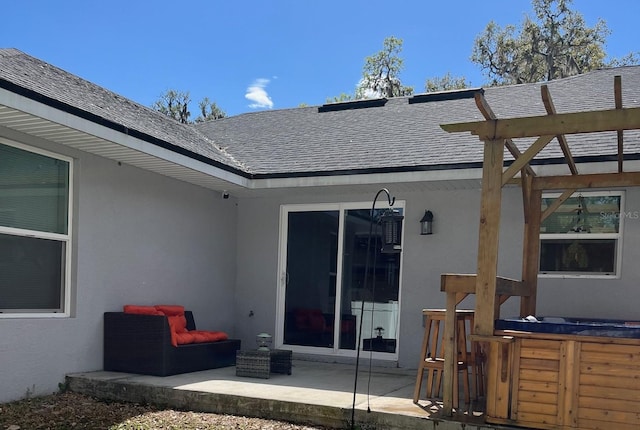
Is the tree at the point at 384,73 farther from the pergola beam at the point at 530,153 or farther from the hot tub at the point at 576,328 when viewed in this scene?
the hot tub at the point at 576,328

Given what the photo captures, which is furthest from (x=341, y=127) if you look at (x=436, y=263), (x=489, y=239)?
(x=489, y=239)

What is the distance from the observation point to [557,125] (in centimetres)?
442

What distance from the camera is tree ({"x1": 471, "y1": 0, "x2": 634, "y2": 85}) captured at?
23.4 metres

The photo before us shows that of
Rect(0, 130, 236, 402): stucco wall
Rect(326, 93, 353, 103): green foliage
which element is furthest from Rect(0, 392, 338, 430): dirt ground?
Rect(326, 93, 353, 103): green foliage

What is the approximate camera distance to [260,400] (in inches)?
210

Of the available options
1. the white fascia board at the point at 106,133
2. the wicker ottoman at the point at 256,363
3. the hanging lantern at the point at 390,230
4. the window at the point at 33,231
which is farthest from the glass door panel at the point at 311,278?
the window at the point at 33,231

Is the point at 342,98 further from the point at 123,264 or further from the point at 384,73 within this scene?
the point at 123,264

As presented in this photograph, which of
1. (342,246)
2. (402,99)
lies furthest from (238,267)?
(402,99)

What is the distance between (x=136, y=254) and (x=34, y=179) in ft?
5.39

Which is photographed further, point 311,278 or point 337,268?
point 311,278

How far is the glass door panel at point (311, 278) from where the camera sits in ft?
27.2

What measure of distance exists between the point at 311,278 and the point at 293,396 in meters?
3.08

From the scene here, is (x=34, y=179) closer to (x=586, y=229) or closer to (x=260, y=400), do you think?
(x=260, y=400)

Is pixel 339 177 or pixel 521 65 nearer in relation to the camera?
pixel 339 177
